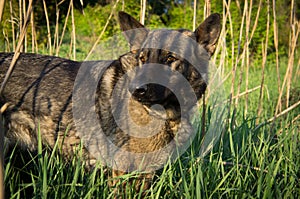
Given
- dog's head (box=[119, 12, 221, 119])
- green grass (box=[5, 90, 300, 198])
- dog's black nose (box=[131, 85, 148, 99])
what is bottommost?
green grass (box=[5, 90, 300, 198])

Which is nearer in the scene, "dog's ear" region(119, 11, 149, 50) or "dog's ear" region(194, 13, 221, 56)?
"dog's ear" region(194, 13, 221, 56)

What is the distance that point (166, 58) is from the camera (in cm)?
247

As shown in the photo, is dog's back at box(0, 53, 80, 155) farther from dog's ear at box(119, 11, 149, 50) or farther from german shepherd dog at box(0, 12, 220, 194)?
dog's ear at box(119, 11, 149, 50)

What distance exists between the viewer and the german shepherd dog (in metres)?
2.29

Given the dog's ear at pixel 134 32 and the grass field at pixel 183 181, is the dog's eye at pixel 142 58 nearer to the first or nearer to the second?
the dog's ear at pixel 134 32

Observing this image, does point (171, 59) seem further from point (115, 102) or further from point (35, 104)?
point (35, 104)

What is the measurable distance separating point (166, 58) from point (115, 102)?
0.43 m

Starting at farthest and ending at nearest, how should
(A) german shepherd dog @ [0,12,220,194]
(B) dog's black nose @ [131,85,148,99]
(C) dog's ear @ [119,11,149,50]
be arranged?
1. (C) dog's ear @ [119,11,149,50]
2. (A) german shepherd dog @ [0,12,220,194]
3. (B) dog's black nose @ [131,85,148,99]

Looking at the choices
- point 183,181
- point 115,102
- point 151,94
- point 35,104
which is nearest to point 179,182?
point 183,181

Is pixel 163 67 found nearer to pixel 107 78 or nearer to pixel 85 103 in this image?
pixel 107 78

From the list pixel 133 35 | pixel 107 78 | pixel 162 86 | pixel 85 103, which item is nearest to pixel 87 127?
pixel 85 103

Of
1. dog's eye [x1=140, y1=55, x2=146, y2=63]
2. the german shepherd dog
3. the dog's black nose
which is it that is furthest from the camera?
dog's eye [x1=140, y1=55, x2=146, y2=63]

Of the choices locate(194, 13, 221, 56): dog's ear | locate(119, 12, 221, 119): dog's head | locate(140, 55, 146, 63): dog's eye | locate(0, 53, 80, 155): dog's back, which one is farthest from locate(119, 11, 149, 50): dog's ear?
locate(0, 53, 80, 155): dog's back

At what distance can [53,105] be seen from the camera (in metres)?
2.42
